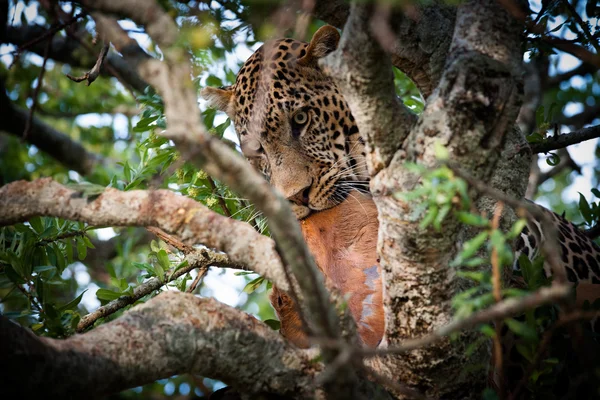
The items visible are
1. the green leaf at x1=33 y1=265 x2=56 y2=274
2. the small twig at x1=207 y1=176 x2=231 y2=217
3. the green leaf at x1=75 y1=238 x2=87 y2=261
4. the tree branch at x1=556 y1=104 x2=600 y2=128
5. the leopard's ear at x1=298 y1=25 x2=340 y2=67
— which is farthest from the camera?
the tree branch at x1=556 y1=104 x2=600 y2=128

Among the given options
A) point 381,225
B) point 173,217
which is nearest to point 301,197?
point 381,225

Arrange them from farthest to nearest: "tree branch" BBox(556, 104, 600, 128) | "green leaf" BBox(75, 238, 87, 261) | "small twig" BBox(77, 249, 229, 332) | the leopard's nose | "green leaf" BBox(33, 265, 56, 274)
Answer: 1. "tree branch" BBox(556, 104, 600, 128)
2. the leopard's nose
3. "green leaf" BBox(75, 238, 87, 261)
4. "green leaf" BBox(33, 265, 56, 274)
5. "small twig" BBox(77, 249, 229, 332)

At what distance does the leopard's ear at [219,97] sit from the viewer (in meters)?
5.53

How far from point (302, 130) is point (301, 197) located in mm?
661

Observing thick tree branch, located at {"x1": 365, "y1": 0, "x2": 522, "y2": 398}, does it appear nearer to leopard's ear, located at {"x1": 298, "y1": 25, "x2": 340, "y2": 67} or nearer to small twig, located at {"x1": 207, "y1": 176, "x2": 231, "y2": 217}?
small twig, located at {"x1": 207, "y1": 176, "x2": 231, "y2": 217}

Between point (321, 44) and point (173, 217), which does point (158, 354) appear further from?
point (321, 44)

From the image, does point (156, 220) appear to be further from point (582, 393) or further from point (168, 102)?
point (582, 393)

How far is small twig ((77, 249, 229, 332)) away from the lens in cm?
369

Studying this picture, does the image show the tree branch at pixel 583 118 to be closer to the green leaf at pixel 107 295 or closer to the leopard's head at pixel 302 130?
the leopard's head at pixel 302 130

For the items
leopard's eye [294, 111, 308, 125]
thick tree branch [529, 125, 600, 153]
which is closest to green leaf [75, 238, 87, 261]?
leopard's eye [294, 111, 308, 125]

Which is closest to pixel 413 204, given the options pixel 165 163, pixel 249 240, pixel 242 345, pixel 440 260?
pixel 440 260

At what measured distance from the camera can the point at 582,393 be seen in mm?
2592

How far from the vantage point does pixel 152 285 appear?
4.04 m

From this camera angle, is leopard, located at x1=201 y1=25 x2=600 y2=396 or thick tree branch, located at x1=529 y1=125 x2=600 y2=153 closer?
thick tree branch, located at x1=529 y1=125 x2=600 y2=153
